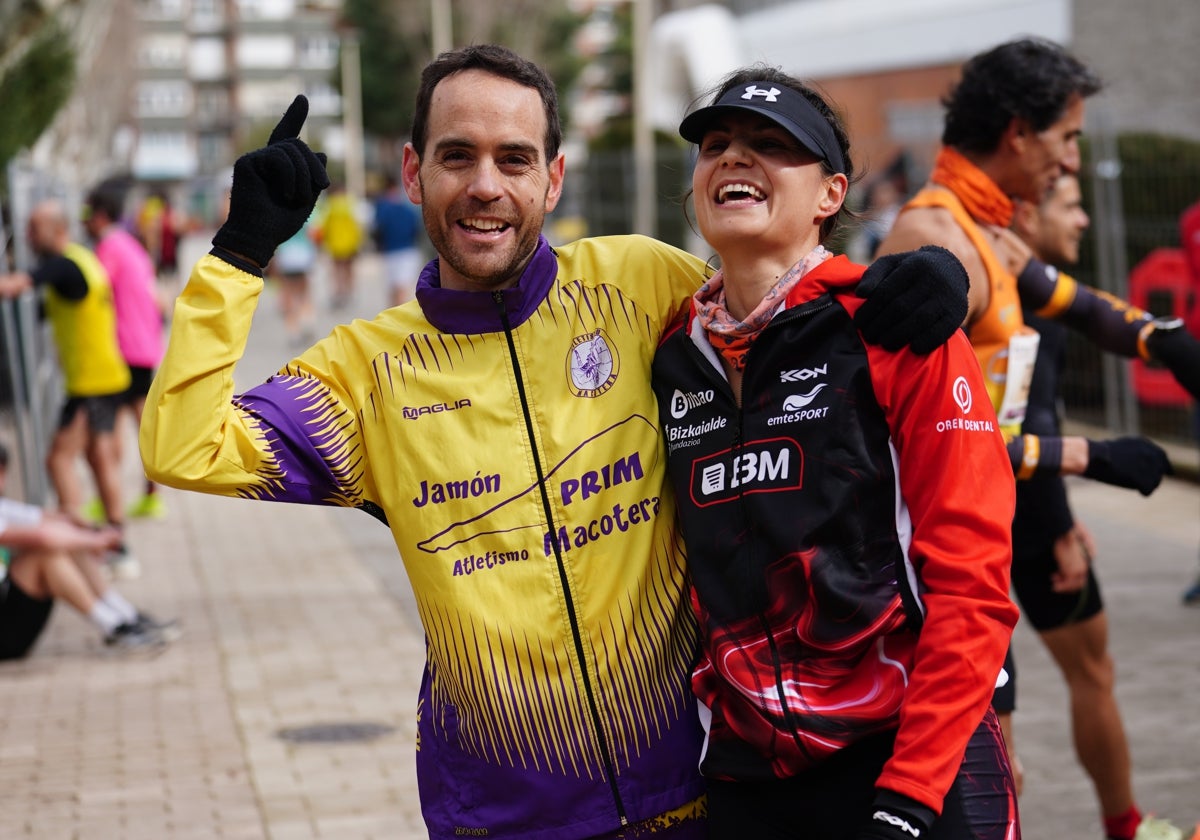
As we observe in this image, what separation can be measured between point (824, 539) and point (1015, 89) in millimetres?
2009

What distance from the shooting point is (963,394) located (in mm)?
2666

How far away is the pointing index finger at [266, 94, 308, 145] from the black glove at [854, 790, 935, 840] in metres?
1.48

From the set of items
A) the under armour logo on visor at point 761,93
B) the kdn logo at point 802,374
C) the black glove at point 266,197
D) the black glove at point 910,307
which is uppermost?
the under armour logo on visor at point 761,93

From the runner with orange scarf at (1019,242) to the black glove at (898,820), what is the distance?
1581 millimetres

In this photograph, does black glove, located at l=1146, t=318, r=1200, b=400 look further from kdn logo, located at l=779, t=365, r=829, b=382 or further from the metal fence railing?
the metal fence railing

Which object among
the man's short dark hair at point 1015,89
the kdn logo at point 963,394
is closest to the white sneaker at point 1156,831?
the man's short dark hair at point 1015,89

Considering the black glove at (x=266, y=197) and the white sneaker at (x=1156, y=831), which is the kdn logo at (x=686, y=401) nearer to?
the black glove at (x=266, y=197)

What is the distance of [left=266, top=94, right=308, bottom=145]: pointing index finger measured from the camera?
2846 mm

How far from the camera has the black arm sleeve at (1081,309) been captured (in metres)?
4.51

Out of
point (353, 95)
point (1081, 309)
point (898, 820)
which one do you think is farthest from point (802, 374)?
point (353, 95)

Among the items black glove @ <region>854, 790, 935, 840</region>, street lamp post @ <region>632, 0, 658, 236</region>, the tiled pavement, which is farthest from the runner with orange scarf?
street lamp post @ <region>632, 0, 658, 236</region>

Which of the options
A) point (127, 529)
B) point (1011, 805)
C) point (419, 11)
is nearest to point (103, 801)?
point (1011, 805)

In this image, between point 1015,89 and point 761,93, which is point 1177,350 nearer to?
point 1015,89

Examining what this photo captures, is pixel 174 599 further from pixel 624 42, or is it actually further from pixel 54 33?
pixel 624 42
